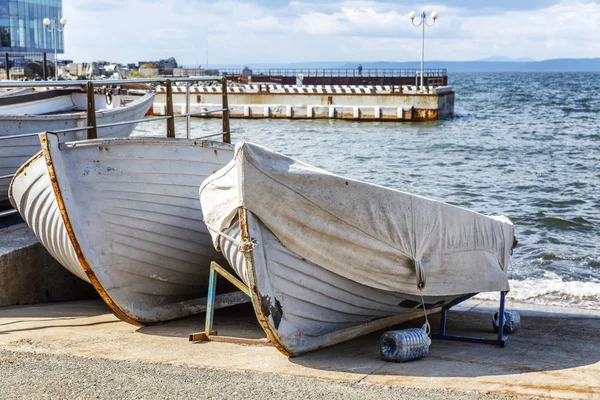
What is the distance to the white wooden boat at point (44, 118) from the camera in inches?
407

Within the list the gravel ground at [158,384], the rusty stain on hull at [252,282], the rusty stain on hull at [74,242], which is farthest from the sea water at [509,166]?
the gravel ground at [158,384]

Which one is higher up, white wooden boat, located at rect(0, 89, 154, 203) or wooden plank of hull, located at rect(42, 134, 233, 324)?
white wooden boat, located at rect(0, 89, 154, 203)

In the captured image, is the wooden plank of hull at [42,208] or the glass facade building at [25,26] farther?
the glass facade building at [25,26]

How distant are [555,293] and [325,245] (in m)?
5.41

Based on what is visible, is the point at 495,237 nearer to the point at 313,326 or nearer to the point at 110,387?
the point at 313,326

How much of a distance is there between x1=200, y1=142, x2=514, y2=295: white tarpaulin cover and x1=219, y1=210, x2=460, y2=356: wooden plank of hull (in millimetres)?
110

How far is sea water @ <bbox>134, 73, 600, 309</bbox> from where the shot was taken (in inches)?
504

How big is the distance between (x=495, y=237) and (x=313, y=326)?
1.98m

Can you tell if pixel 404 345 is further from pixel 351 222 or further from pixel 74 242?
pixel 74 242

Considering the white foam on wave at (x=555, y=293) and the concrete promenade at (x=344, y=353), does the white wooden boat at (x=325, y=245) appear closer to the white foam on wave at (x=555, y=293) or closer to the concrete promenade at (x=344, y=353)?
the concrete promenade at (x=344, y=353)

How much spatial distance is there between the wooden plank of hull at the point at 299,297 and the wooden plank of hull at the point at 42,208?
63.9 inches

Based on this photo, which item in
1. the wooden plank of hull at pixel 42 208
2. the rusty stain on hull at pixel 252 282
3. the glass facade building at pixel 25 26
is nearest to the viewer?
the rusty stain on hull at pixel 252 282

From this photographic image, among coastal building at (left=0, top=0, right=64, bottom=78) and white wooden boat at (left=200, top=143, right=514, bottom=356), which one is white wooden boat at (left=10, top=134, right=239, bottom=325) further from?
coastal building at (left=0, top=0, right=64, bottom=78)

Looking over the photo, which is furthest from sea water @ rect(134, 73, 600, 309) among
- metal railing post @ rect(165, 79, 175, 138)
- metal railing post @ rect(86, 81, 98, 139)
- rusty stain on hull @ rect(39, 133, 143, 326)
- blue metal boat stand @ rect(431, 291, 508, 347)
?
metal railing post @ rect(86, 81, 98, 139)
